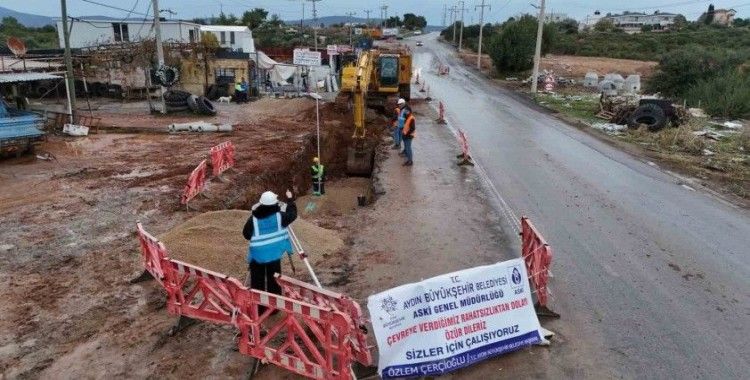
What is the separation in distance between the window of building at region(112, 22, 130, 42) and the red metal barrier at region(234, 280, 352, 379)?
141ft

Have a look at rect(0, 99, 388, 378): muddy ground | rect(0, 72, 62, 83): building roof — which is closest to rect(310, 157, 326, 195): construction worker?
rect(0, 99, 388, 378): muddy ground

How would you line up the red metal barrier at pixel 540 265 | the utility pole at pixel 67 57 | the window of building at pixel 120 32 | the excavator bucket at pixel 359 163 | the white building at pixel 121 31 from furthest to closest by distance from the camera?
the window of building at pixel 120 32 < the white building at pixel 121 31 < the utility pole at pixel 67 57 < the excavator bucket at pixel 359 163 < the red metal barrier at pixel 540 265

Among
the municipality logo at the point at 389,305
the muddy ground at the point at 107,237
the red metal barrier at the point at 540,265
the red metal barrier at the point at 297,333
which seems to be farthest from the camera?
the red metal barrier at the point at 540,265

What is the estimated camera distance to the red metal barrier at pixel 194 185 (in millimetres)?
11969

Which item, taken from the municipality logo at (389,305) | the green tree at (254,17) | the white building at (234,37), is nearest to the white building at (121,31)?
the white building at (234,37)

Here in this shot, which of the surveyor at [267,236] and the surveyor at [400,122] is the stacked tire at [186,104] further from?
the surveyor at [267,236]

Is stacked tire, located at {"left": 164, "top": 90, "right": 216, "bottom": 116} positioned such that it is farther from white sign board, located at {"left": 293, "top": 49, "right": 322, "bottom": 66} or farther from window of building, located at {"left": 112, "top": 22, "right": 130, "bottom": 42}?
window of building, located at {"left": 112, "top": 22, "right": 130, "bottom": 42}

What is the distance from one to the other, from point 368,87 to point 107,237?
14874mm

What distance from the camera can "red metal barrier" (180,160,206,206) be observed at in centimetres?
1197

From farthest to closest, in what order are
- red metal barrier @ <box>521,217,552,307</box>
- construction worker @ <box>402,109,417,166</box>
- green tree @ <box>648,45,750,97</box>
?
green tree @ <box>648,45,750,97</box> → construction worker @ <box>402,109,417,166</box> → red metal barrier @ <box>521,217,552,307</box>

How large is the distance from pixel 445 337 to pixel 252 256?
2.67 metres

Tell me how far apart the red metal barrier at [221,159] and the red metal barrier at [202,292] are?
7783 millimetres

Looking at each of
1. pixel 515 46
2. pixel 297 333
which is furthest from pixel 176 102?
pixel 515 46

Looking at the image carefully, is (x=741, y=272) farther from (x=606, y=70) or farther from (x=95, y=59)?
(x=606, y=70)
